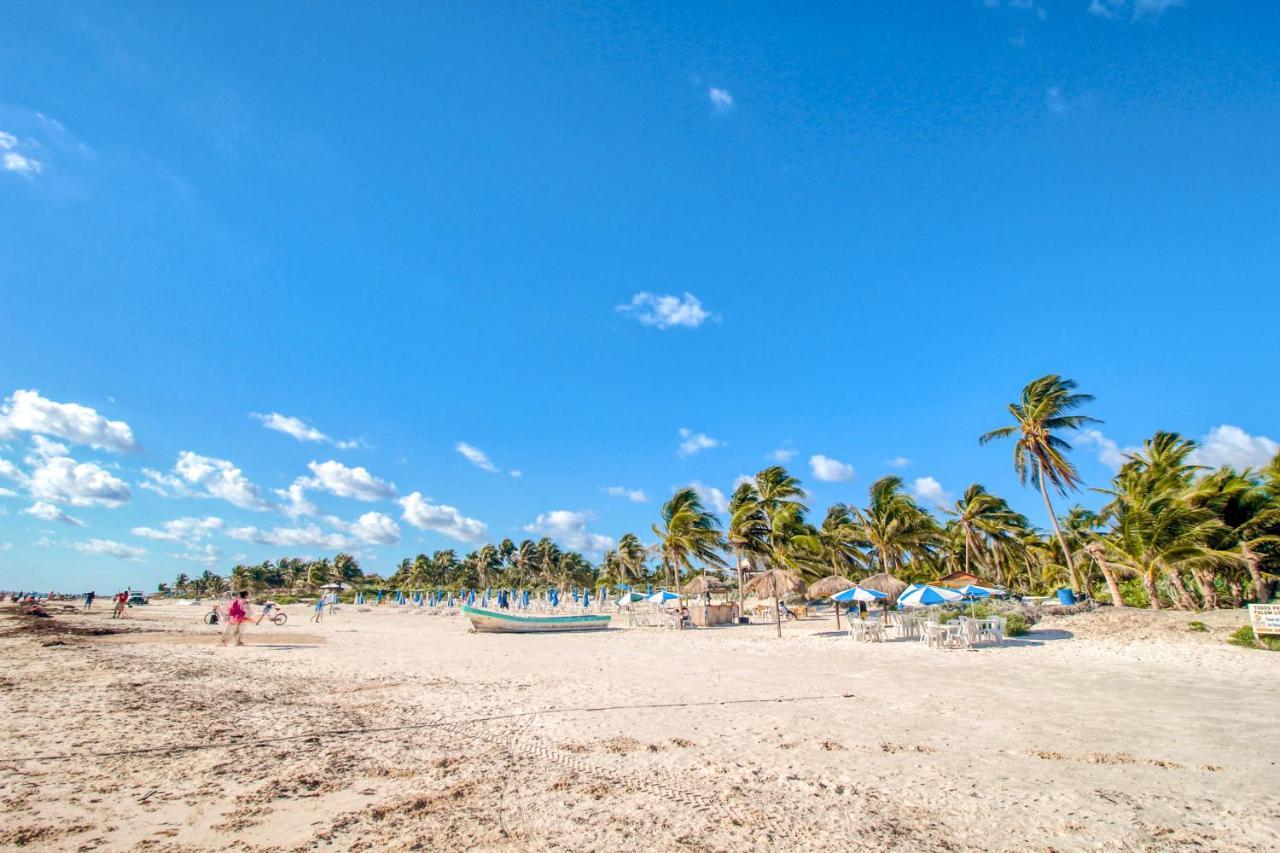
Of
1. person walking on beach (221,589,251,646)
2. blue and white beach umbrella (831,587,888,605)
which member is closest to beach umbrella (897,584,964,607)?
blue and white beach umbrella (831,587,888,605)

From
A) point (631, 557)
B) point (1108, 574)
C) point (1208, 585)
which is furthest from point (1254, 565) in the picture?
point (631, 557)

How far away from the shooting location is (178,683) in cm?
1009

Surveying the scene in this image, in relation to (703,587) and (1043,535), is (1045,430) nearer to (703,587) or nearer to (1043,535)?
(703,587)

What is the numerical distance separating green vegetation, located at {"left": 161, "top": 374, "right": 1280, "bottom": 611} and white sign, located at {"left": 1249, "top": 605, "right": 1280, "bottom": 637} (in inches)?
238

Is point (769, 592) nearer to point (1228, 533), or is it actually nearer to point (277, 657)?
point (1228, 533)

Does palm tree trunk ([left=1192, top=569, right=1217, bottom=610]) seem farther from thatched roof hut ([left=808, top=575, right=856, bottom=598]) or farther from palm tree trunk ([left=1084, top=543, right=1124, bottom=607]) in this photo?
thatched roof hut ([left=808, top=575, right=856, bottom=598])

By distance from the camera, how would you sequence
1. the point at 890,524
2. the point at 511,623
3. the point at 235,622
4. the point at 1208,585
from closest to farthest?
the point at 235,622
the point at 1208,585
the point at 511,623
the point at 890,524

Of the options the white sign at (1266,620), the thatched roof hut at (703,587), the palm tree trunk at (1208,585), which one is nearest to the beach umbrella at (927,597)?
the white sign at (1266,620)

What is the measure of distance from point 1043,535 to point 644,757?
209ft

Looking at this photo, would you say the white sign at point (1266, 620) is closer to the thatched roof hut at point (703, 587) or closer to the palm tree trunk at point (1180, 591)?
the palm tree trunk at point (1180, 591)

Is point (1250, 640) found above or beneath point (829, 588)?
beneath

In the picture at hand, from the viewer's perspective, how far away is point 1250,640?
1288 cm

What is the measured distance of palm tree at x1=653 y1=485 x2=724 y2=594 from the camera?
1384 inches

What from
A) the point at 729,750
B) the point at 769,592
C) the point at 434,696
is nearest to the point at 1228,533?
the point at 769,592
